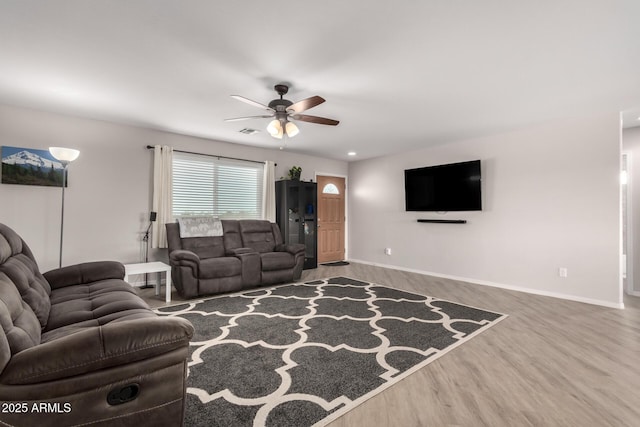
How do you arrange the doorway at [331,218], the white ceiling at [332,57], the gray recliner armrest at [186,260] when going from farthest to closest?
the doorway at [331,218] → the gray recliner armrest at [186,260] → the white ceiling at [332,57]

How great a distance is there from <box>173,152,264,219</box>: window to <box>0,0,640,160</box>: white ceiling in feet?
3.90

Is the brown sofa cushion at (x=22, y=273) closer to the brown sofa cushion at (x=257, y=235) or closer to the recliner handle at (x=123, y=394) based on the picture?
the recliner handle at (x=123, y=394)

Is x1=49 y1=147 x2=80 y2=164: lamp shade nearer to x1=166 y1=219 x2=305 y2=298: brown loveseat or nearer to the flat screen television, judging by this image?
x1=166 y1=219 x2=305 y2=298: brown loveseat

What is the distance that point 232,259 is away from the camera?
4.29 metres

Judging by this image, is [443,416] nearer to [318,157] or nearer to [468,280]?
[468,280]

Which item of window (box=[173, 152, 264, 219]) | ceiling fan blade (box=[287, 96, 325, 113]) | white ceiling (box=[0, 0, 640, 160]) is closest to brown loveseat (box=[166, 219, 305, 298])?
window (box=[173, 152, 264, 219])

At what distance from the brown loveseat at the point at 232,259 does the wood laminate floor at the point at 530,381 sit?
2.87 metres

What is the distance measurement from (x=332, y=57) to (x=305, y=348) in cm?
245

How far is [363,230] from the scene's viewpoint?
275 inches

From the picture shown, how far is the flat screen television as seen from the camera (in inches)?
193

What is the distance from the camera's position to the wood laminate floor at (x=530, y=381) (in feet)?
5.41

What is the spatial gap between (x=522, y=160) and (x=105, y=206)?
6.20 m

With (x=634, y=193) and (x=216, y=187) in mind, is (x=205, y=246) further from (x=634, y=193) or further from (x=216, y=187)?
(x=634, y=193)

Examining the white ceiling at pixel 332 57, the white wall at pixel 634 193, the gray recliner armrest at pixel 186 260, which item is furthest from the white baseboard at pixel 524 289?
the gray recliner armrest at pixel 186 260
